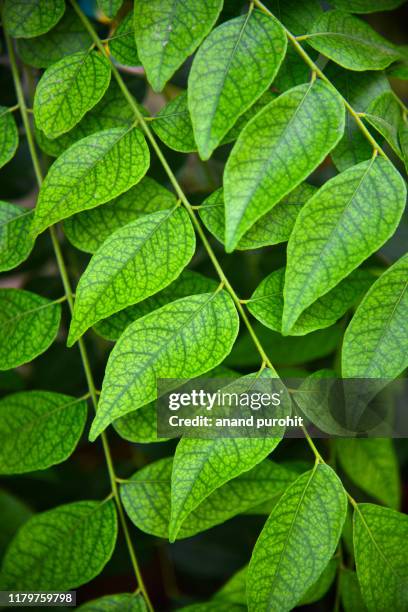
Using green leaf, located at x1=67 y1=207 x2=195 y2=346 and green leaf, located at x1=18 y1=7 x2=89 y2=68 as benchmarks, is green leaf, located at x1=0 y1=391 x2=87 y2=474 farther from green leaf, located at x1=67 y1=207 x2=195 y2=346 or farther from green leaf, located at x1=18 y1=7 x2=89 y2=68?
green leaf, located at x1=18 y1=7 x2=89 y2=68

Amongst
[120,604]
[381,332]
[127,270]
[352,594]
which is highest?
[127,270]

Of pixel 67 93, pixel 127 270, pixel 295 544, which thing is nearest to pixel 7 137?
pixel 67 93

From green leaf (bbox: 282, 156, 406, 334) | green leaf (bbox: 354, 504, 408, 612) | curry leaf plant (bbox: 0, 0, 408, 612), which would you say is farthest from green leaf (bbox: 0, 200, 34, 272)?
green leaf (bbox: 354, 504, 408, 612)

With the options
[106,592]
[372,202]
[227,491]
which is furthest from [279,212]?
[106,592]

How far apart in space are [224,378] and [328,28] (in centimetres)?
28

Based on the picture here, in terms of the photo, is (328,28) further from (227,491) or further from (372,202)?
(227,491)

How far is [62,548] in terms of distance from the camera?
Result: 19.7 inches

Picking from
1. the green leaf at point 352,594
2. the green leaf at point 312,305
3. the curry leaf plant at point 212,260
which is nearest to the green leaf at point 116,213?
the curry leaf plant at point 212,260

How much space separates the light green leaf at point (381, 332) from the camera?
416 mm

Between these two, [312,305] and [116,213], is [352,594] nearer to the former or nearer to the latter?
[312,305]

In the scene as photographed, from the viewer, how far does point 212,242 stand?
0.78m

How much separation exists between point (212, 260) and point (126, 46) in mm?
193

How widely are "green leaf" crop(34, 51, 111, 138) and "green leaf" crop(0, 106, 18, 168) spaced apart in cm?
6

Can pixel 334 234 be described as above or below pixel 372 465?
above
